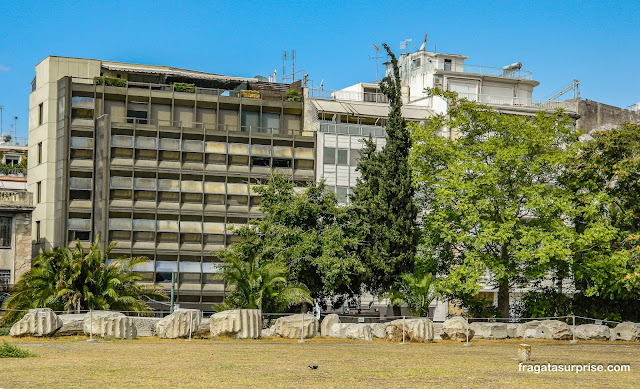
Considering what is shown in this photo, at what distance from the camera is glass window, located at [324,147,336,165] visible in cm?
8288

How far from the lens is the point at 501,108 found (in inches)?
3516

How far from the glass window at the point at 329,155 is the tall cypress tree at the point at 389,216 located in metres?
25.8

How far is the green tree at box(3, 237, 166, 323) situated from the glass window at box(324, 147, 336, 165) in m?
36.8

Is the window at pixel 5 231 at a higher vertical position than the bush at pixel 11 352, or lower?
higher

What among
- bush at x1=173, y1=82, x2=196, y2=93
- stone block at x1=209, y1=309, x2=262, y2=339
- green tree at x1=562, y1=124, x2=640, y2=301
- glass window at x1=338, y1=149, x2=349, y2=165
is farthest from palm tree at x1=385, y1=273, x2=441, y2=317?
bush at x1=173, y1=82, x2=196, y2=93

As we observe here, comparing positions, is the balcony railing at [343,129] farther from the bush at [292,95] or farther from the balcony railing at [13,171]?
the balcony railing at [13,171]

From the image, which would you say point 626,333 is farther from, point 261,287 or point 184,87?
point 184,87

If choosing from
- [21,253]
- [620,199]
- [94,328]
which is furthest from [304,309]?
[21,253]

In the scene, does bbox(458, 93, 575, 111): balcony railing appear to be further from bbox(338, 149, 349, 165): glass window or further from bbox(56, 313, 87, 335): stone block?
bbox(56, 313, 87, 335): stone block

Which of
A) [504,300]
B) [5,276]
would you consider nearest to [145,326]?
[504,300]

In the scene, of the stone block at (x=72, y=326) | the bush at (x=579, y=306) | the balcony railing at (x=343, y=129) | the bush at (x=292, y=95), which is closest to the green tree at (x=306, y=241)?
the bush at (x=579, y=306)

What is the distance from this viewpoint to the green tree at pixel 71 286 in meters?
45.8

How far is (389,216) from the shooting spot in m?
55.1

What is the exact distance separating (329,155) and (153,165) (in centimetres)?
1516
